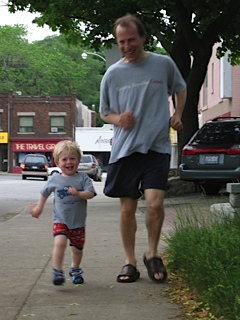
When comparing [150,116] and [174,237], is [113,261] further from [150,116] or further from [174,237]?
[150,116]

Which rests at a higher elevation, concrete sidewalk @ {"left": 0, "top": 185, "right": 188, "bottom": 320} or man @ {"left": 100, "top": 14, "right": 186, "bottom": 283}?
man @ {"left": 100, "top": 14, "right": 186, "bottom": 283}

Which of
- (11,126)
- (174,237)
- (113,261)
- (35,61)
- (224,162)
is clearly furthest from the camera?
(35,61)

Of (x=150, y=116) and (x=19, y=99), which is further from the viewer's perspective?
(x=19, y=99)

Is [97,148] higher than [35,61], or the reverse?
[35,61]

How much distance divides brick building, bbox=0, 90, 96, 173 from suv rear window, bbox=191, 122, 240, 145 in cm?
4614

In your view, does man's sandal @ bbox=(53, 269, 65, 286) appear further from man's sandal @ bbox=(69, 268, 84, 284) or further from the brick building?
the brick building

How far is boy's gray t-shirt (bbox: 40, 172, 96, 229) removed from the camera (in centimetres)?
562

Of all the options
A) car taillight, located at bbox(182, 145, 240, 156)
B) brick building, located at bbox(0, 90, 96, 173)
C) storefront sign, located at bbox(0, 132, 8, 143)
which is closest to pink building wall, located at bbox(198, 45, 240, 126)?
car taillight, located at bbox(182, 145, 240, 156)

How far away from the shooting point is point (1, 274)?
6.25 meters

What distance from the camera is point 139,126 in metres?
5.60

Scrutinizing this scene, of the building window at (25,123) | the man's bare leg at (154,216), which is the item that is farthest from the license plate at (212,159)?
the building window at (25,123)

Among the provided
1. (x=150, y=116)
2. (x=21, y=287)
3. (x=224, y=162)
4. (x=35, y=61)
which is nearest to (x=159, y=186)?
(x=150, y=116)

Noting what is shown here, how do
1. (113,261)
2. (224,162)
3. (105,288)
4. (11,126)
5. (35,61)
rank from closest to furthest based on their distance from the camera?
(105,288), (113,261), (224,162), (11,126), (35,61)

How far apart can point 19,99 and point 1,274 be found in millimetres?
56230
